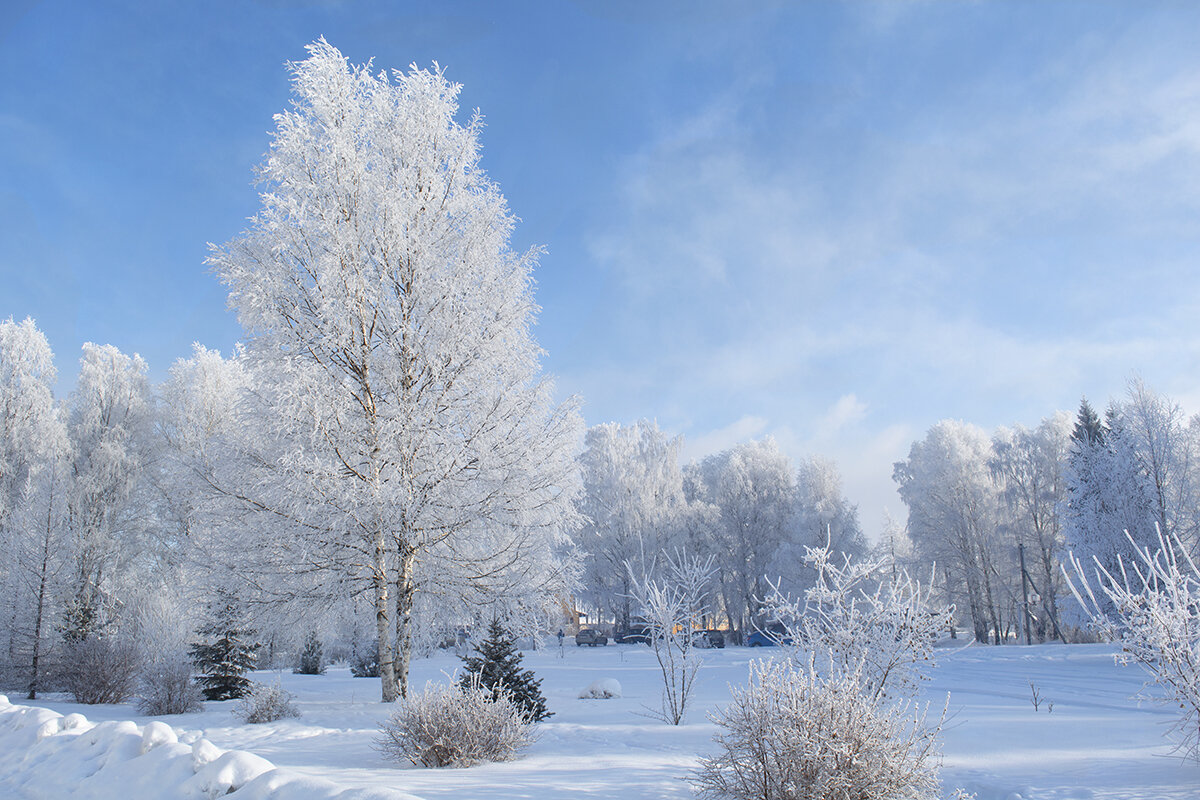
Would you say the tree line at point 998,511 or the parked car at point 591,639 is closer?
the tree line at point 998,511

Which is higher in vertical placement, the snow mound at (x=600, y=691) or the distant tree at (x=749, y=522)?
the distant tree at (x=749, y=522)

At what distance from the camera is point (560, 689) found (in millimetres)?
16469

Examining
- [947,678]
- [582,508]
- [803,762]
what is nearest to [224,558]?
[803,762]

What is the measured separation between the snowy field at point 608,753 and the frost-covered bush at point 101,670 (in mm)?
547

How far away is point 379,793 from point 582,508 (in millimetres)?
38034

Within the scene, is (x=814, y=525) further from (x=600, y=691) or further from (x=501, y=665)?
(x=501, y=665)

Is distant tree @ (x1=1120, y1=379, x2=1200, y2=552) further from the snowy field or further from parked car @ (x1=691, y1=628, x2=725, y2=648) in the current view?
parked car @ (x1=691, y1=628, x2=725, y2=648)

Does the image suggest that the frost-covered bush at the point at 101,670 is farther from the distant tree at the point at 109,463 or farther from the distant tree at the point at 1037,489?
the distant tree at the point at 1037,489

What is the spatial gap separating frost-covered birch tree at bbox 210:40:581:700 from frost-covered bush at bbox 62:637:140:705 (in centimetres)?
798

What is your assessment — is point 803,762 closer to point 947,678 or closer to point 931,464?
point 947,678

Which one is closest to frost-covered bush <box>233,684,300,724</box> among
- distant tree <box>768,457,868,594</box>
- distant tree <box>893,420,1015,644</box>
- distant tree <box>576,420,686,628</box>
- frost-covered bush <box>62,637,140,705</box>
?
frost-covered bush <box>62,637,140,705</box>

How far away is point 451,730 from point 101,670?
12.4 metres

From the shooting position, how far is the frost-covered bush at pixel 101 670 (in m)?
14.3

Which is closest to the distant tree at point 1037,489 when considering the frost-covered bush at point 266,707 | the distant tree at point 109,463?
the frost-covered bush at point 266,707
